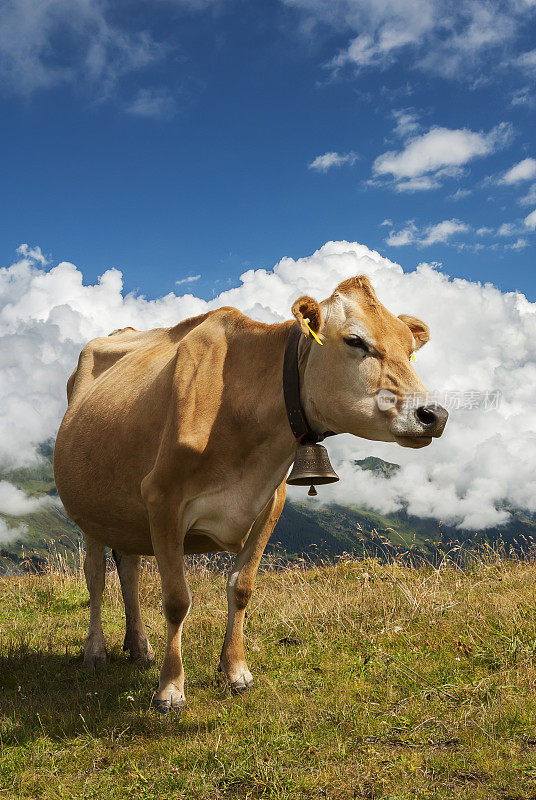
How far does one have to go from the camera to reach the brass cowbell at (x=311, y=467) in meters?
4.85

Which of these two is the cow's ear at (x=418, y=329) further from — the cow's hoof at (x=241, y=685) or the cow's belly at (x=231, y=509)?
the cow's hoof at (x=241, y=685)

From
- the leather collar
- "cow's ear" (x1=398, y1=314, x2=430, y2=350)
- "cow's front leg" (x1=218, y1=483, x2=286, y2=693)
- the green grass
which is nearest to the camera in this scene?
the green grass

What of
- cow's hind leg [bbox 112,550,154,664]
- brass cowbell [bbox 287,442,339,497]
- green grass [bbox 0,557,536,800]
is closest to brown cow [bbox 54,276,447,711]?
brass cowbell [bbox 287,442,339,497]

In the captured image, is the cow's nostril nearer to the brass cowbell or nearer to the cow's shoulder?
the brass cowbell

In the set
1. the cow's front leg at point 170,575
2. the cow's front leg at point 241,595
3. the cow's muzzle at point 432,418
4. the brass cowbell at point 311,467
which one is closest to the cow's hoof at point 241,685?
the cow's front leg at point 241,595

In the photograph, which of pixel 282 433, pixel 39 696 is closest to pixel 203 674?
pixel 39 696

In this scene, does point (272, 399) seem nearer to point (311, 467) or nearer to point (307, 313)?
point (311, 467)

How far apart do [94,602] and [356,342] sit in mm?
4776

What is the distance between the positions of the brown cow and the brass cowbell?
191 mm

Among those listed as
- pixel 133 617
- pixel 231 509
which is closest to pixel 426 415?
pixel 231 509

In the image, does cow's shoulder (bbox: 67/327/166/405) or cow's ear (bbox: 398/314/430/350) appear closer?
cow's ear (bbox: 398/314/430/350)

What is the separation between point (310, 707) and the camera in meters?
5.04

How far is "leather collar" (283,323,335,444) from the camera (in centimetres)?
497

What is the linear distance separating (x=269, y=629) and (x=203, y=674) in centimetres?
120
